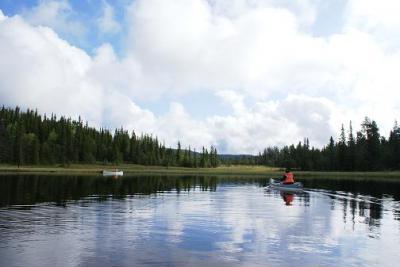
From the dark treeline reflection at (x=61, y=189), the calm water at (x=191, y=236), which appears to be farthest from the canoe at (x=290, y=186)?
the calm water at (x=191, y=236)

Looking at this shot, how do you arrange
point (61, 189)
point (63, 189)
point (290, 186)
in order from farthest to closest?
point (290, 186), point (63, 189), point (61, 189)

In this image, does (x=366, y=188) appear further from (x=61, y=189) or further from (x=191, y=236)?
(x=191, y=236)

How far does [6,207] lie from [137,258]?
22.9 metres

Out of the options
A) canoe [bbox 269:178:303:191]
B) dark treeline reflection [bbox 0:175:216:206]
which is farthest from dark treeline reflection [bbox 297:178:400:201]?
dark treeline reflection [bbox 0:175:216:206]

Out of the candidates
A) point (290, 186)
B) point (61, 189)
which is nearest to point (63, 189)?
point (61, 189)

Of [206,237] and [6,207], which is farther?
[6,207]

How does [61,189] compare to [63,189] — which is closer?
[61,189]

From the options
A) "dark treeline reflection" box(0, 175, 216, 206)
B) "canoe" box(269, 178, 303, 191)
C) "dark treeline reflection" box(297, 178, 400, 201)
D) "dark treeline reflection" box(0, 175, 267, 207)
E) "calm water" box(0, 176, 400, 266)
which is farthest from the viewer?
"canoe" box(269, 178, 303, 191)

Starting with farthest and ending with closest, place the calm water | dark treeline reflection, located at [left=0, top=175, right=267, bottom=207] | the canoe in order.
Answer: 1. the canoe
2. dark treeline reflection, located at [left=0, top=175, right=267, bottom=207]
3. the calm water

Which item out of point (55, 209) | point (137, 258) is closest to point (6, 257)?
point (137, 258)

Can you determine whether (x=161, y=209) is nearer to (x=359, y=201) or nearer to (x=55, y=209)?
(x=55, y=209)

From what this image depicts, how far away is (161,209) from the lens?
4200cm

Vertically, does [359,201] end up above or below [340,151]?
below

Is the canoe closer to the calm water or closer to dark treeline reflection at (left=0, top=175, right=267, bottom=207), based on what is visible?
dark treeline reflection at (left=0, top=175, right=267, bottom=207)
